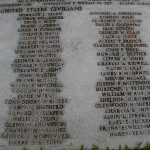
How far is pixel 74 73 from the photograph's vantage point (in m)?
4.12

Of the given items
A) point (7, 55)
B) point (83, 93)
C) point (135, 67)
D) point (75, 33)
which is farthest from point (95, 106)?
point (7, 55)

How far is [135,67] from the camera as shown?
4.18 metres

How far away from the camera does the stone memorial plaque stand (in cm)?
382

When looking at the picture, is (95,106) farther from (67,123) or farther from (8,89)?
(8,89)

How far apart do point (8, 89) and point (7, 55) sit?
1.57 ft

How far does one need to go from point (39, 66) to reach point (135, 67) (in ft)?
4.07

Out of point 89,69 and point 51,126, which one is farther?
point 89,69

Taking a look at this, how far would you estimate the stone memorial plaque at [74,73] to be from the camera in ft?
12.5

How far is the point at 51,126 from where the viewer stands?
3.85m

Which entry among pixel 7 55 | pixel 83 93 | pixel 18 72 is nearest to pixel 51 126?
pixel 83 93

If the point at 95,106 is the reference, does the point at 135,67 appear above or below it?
above

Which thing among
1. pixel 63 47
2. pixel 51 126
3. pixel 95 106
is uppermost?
pixel 63 47

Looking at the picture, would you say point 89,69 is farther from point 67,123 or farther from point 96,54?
point 67,123

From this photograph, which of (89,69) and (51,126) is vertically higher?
(89,69)
